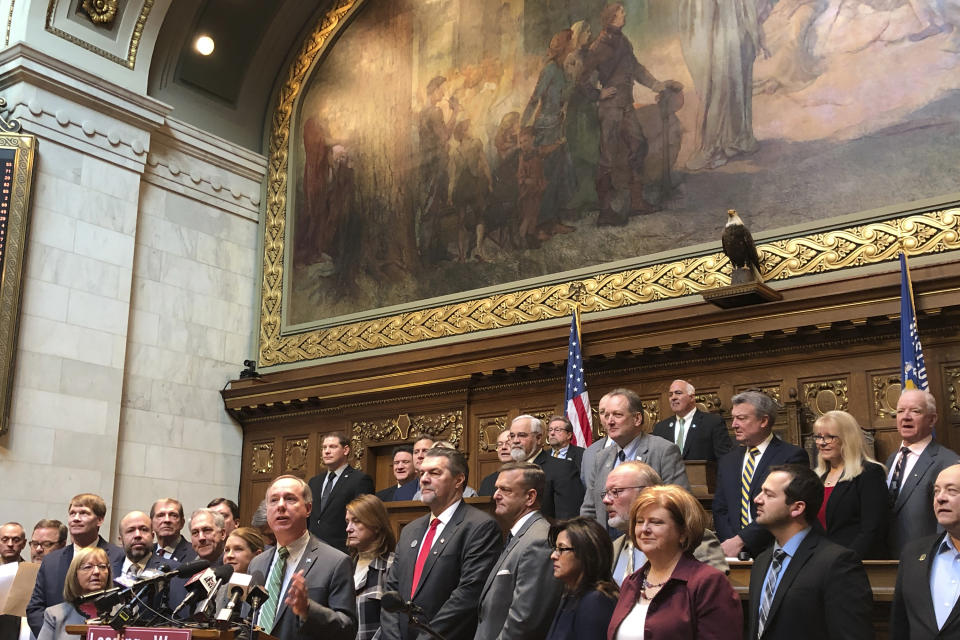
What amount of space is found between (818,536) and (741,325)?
5.29m

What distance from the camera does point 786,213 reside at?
9.45m

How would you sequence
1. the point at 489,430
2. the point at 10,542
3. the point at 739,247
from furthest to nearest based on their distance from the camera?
the point at 489,430 → the point at 739,247 → the point at 10,542

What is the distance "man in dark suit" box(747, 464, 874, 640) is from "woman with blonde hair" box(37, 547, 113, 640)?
3.42m

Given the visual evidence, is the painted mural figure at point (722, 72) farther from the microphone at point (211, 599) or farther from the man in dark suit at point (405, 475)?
the microphone at point (211, 599)

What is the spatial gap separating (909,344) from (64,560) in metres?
6.10

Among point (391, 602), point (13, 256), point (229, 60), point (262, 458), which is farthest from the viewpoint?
point (229, 60)

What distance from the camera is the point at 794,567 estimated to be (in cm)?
387

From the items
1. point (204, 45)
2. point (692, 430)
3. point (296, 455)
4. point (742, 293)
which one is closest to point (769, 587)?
point (692, 430)

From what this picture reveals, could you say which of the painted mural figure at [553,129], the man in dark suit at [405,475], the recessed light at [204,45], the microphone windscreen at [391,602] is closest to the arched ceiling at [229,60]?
the recessed light at [204,45]

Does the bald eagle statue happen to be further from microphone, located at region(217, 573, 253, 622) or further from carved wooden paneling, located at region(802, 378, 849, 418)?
microphone, located at region(217, 573, 253, 622)

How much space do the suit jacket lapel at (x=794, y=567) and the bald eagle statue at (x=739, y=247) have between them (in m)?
5.29

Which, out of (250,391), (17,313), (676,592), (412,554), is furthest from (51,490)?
(676,592)

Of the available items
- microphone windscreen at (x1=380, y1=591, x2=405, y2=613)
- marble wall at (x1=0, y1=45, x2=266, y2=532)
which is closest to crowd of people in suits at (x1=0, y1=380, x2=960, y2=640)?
microphone windscreen at (x1=380, y1=591, x2=405, y2=613)

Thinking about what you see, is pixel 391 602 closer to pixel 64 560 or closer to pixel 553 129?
pixel 64 560
